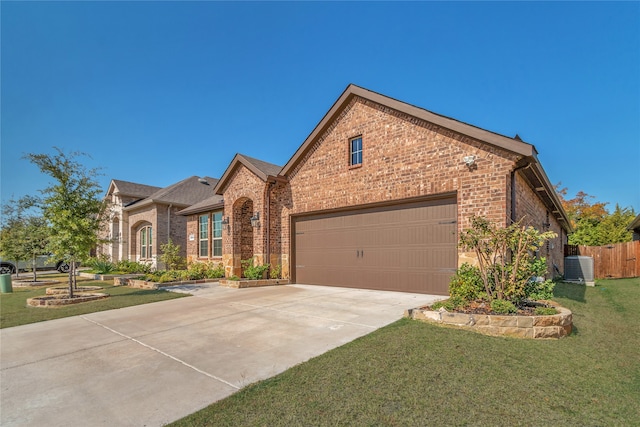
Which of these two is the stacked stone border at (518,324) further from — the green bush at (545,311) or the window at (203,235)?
the window at (203,235)

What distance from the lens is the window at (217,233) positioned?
15672 millimetres

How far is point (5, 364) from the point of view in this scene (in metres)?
4.38

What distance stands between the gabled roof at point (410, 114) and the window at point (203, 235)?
6.43 m

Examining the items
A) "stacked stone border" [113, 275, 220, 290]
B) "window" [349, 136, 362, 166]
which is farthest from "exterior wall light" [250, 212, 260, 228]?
"window" [349, 136, 362, 166]

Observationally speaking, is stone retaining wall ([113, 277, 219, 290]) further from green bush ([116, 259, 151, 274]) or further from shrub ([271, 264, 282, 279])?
green bush ([116, 259, 151, 274])

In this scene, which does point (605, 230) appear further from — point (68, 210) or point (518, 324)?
point (68, 210)

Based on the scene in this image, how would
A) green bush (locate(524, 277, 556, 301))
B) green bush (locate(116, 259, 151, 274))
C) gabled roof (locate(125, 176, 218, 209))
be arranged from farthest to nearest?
1. gabled roof (locate(125, 176, 218, 209))
2. green bush (locate(116, 259, 151, 274))
3. green bush (locate(524, 277, 556, 301))

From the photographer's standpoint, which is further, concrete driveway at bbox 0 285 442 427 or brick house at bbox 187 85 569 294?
brick house at bbox 187 85 569 294

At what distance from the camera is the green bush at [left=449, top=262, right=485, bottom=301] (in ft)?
20.2

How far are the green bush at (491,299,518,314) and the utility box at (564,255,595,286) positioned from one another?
10367mm

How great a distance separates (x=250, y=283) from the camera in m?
11.3

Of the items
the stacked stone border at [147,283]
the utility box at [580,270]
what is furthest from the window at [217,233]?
the utility box at [580,270]

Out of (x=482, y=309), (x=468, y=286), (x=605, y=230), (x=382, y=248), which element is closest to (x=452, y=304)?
(x=482, y=309)

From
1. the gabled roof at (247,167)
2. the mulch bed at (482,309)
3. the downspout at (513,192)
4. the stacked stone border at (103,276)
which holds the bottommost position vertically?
the stacked stone border at (103,276)
